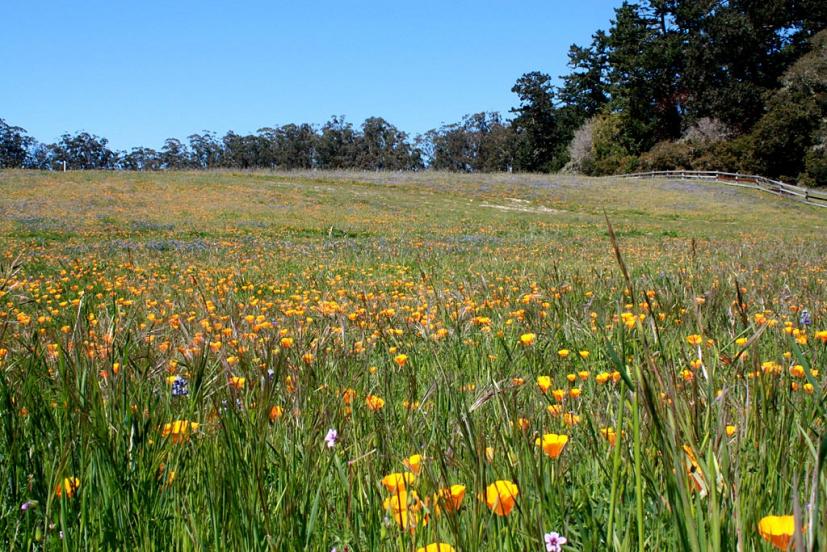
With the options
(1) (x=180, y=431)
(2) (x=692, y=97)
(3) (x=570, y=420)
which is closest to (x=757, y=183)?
(2) (x=692, y=97)

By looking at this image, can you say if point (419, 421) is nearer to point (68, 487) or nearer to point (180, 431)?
point (180, 431)

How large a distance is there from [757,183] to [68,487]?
52.4 meters

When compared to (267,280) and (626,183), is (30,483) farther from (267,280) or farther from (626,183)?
(626,183)

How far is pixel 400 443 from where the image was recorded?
1949 millimetres

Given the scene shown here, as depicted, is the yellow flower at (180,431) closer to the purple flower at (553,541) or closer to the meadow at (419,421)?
the meadow at (419,421)

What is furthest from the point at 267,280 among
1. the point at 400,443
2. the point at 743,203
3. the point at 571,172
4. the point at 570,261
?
the point at 571,172

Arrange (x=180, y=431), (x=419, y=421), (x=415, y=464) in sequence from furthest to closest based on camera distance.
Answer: (x=419, y=421)
(x=180, y=431)
(x=415, y=464)

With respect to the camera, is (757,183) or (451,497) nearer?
(451,497)

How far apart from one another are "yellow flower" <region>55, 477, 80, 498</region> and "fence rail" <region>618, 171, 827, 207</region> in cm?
4294

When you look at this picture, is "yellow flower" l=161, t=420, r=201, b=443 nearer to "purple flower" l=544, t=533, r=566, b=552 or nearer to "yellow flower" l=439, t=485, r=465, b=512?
"yellow flower" l=439, t=485, r=465, b=512

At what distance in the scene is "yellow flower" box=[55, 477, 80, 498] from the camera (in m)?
1.35

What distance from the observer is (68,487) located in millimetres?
1420

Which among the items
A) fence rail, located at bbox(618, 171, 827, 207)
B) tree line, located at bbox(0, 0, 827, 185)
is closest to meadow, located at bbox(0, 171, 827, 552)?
fence rail, located at bbox(618, 171, 827, 207)

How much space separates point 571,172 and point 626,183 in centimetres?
2263
